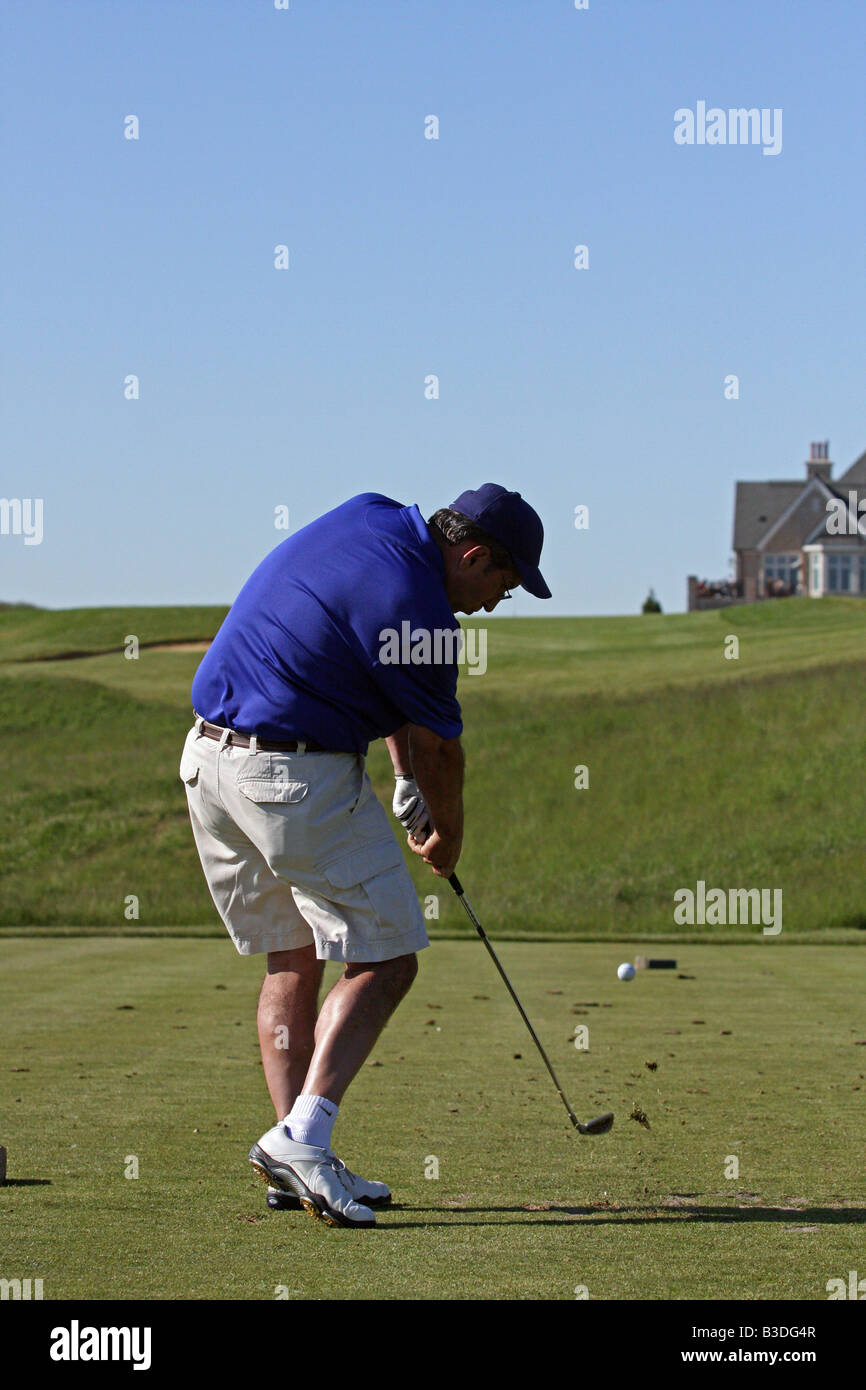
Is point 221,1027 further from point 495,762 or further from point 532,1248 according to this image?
point 495,762

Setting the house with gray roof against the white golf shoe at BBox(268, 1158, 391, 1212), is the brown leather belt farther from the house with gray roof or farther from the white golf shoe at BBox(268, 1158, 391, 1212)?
the house with gray roof

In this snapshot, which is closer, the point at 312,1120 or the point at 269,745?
the point at 312,1120

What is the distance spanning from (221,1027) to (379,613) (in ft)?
17.5

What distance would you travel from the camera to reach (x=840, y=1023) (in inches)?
400

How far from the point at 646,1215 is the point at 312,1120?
37.9 inches

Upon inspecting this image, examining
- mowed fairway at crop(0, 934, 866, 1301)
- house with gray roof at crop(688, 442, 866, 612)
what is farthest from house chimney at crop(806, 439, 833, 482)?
mowed fairway at crop(0, 934, 866, 1301)

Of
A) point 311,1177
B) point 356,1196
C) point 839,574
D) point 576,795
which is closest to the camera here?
point 311,1177

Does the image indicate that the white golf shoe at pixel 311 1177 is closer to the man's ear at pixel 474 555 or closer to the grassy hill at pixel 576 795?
the man's ear at pixel 474 555

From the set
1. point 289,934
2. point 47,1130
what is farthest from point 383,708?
point 47,1130

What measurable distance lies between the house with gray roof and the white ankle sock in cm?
7492

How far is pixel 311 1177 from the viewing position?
480 centimetres

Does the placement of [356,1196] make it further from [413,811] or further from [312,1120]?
[413,811]

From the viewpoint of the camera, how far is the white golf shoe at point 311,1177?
4.76 m

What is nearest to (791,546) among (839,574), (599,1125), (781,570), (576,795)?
(781,570)
